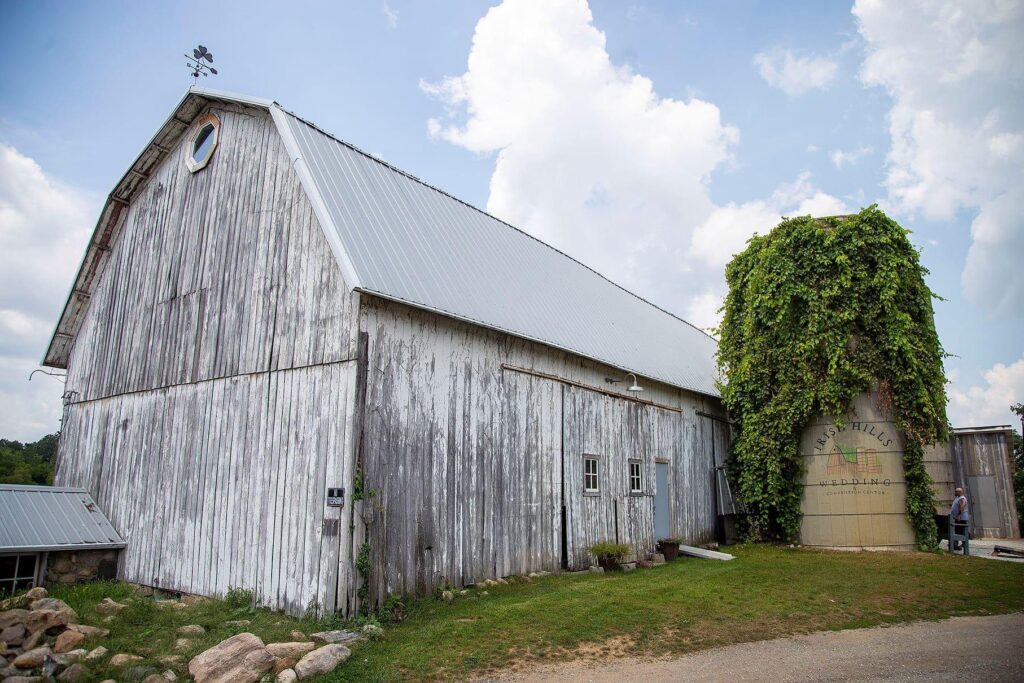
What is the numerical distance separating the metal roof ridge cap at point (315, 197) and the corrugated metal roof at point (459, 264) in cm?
4

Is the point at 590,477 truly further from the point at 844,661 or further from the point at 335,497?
the point at 844,661

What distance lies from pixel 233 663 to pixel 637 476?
10859 millimetres

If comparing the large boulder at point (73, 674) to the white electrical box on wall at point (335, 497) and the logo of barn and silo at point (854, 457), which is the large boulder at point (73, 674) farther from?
the logo of barn and silo at point (854, 457)

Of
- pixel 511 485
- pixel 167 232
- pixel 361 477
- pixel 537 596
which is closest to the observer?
pixel 361 477

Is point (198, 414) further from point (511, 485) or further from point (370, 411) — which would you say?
point (511, 485)

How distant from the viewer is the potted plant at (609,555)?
13.9m

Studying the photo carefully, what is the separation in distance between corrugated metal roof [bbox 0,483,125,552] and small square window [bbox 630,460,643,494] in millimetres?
10741

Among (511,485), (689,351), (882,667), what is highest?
(689,351)

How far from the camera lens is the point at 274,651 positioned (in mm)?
7762

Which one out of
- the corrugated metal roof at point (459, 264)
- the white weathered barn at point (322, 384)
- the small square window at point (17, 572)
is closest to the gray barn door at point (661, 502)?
the white weathered barn at point (322, 384)

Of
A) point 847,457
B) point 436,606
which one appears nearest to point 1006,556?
point 847,457

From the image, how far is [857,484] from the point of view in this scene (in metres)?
16.9

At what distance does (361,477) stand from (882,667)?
6.65 meters

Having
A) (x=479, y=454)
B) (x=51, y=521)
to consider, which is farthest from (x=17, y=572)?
(x=479, y=454)
